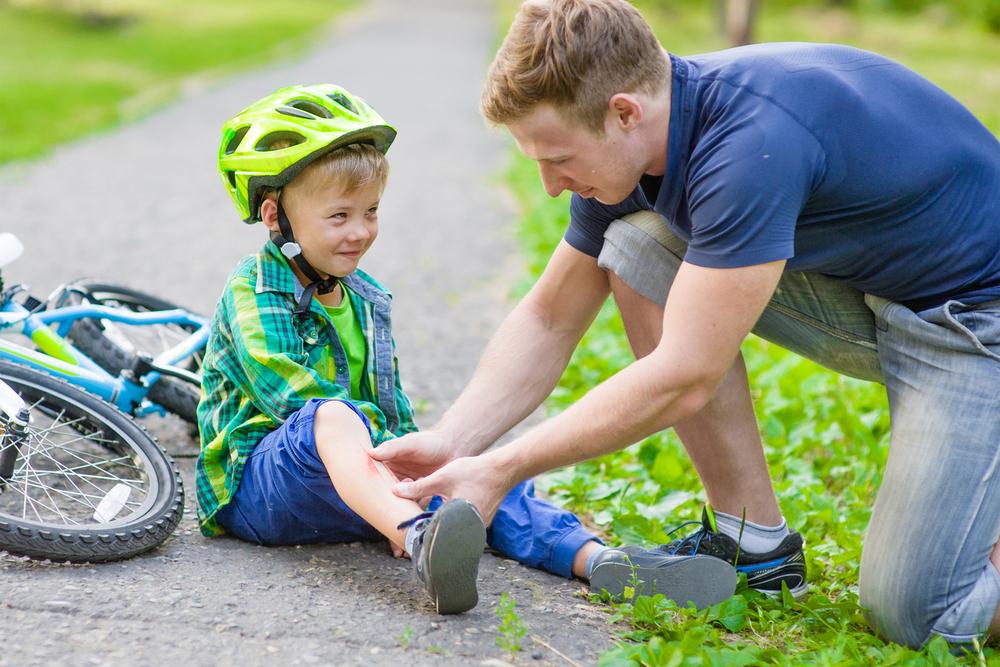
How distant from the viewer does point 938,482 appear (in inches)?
111

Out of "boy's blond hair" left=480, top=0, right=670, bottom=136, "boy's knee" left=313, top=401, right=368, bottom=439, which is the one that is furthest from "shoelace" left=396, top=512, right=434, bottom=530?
"boy's blond hair" left=480, top=0, right=670, bottom=136

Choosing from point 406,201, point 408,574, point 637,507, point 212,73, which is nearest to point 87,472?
point 408,574

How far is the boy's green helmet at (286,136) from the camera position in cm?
314

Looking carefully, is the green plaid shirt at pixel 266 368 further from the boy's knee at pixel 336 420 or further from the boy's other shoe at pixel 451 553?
the boy's other shoe at pixel 451 553

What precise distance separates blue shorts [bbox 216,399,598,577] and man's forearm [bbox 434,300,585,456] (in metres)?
0.21

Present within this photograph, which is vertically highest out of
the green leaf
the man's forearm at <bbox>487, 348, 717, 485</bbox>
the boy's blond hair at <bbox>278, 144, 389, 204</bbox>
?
the boy's blond hair at <bbox>278, 144, 389, 204</bbox>

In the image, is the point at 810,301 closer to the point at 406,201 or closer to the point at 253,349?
the point at 253,349

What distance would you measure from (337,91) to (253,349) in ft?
2.63

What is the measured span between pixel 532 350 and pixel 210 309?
2985 millimetres

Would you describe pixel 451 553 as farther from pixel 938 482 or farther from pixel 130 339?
pixel 130 339

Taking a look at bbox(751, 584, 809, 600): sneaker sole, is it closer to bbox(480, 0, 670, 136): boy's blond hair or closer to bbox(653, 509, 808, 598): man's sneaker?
bbox(653, 509, 808, 598): man's sneaker

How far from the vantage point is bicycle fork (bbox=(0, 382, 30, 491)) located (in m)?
3.06

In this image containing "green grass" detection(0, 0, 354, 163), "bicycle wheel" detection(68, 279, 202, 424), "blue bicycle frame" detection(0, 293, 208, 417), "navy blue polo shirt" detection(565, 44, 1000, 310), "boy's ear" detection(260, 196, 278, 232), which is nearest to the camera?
"navy blue polo shirt" detection(565, 44, 1000, 310)

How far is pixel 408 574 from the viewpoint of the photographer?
10.1 ft
